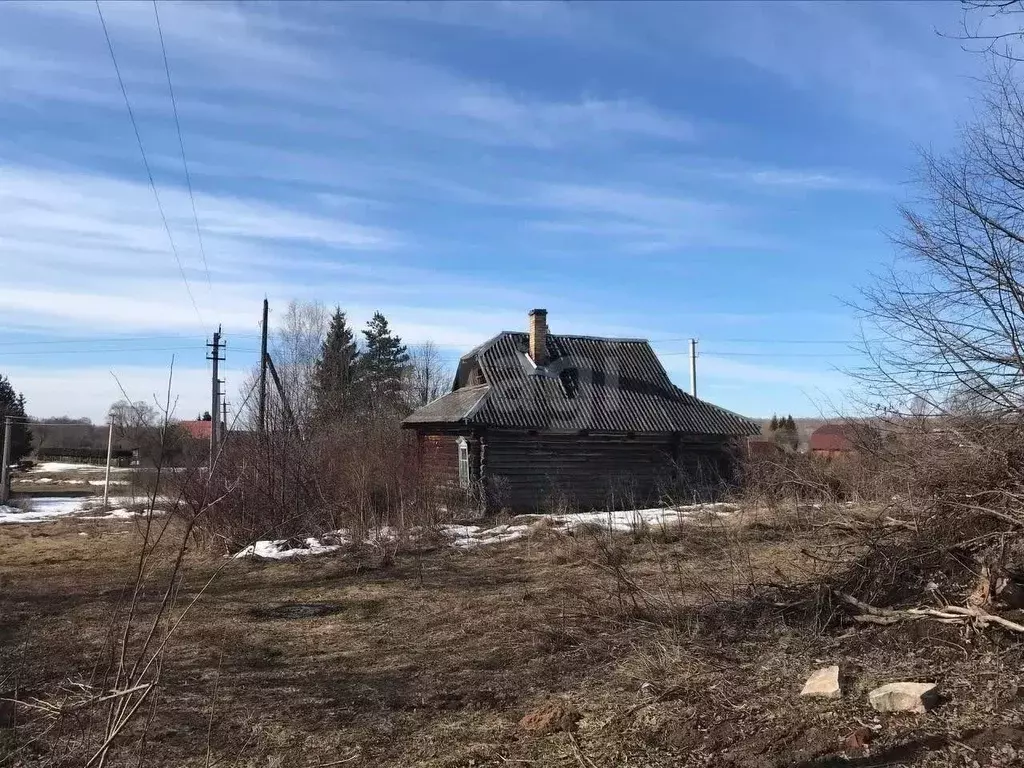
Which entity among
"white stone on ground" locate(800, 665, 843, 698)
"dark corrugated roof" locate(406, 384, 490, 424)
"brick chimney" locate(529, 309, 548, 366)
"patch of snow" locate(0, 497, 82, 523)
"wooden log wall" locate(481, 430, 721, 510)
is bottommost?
"patch of snow" locate(0, 497, 82, 523)

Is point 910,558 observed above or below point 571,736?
above

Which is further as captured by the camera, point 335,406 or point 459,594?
point 335,406

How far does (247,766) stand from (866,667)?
405 cm

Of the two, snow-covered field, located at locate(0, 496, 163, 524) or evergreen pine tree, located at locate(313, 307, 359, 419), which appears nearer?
snow-covered field, located at locate(0, 496, 163, 524)

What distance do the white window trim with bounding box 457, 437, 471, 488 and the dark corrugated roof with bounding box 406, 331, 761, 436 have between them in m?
0.88

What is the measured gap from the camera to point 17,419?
35156 millimetres

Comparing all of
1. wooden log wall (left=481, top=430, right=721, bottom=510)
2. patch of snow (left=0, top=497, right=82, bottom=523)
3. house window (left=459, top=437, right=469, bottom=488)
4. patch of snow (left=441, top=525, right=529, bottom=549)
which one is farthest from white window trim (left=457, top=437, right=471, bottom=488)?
patch of snow (left=0, top=497, right=82, bottom=523)

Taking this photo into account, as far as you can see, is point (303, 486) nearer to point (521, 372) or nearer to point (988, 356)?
point (521, 372)

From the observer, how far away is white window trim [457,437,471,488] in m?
21.2

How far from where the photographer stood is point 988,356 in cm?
690

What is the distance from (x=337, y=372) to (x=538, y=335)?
22106mm

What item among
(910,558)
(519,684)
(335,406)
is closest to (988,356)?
(910,558)

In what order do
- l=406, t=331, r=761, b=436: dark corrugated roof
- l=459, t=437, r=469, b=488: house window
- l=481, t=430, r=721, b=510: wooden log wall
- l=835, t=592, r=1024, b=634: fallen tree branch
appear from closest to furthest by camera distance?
l=835, t=592, r=1024, b=634: fallen tree branch → l=481, t=430, r=721, b=510: wooden log wall → l=459, t=437, r=469, b=488: house window → l=406, t=331, r=761, b=436: dark corrugated roof

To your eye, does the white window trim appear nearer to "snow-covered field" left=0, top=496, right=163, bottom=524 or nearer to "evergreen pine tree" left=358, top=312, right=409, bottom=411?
"snow-covered field" left=0, top=496, right=163, bottom=524
